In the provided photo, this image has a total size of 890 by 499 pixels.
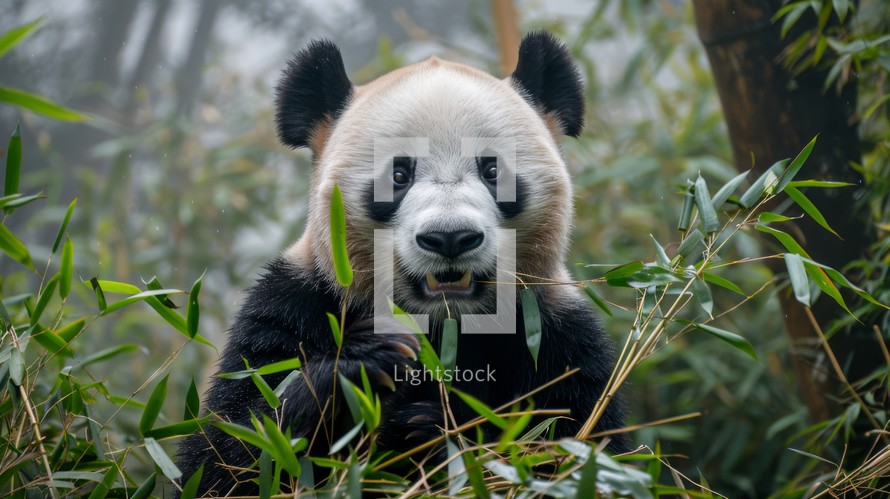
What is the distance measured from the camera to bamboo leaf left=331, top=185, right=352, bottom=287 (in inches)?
69.3

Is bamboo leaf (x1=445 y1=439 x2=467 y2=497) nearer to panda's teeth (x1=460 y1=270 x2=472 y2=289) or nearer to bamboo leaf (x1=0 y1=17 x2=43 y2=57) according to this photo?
panda's teeth (x1=460 y1=270 x2=472 y2=289)

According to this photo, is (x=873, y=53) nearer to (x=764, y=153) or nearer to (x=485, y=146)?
(x=764, y=153)

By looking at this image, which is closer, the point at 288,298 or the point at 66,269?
the point at 66,269

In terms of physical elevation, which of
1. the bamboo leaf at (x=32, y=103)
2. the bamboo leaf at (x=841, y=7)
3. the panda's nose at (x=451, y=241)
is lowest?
the panda's nose at (x=451, y=241)

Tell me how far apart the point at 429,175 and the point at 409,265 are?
0.24 m

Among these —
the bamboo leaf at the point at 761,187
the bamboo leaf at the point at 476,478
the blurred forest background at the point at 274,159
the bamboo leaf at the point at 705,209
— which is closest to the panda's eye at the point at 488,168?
the bamboo leaf at the point at 705,209

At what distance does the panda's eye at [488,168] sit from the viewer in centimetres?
219

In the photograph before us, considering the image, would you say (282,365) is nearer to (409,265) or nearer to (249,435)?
(249,435)

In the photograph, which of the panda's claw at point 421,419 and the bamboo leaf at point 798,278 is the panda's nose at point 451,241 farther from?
the bamboo leaf at point 798,278

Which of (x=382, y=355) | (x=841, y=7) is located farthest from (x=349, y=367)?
(x=841, y=7)

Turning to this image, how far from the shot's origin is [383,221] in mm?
2182

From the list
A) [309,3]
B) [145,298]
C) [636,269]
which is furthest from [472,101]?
[309,3]

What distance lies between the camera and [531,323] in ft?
6.41

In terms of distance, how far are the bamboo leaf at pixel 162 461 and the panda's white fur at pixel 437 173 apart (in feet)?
2.13
